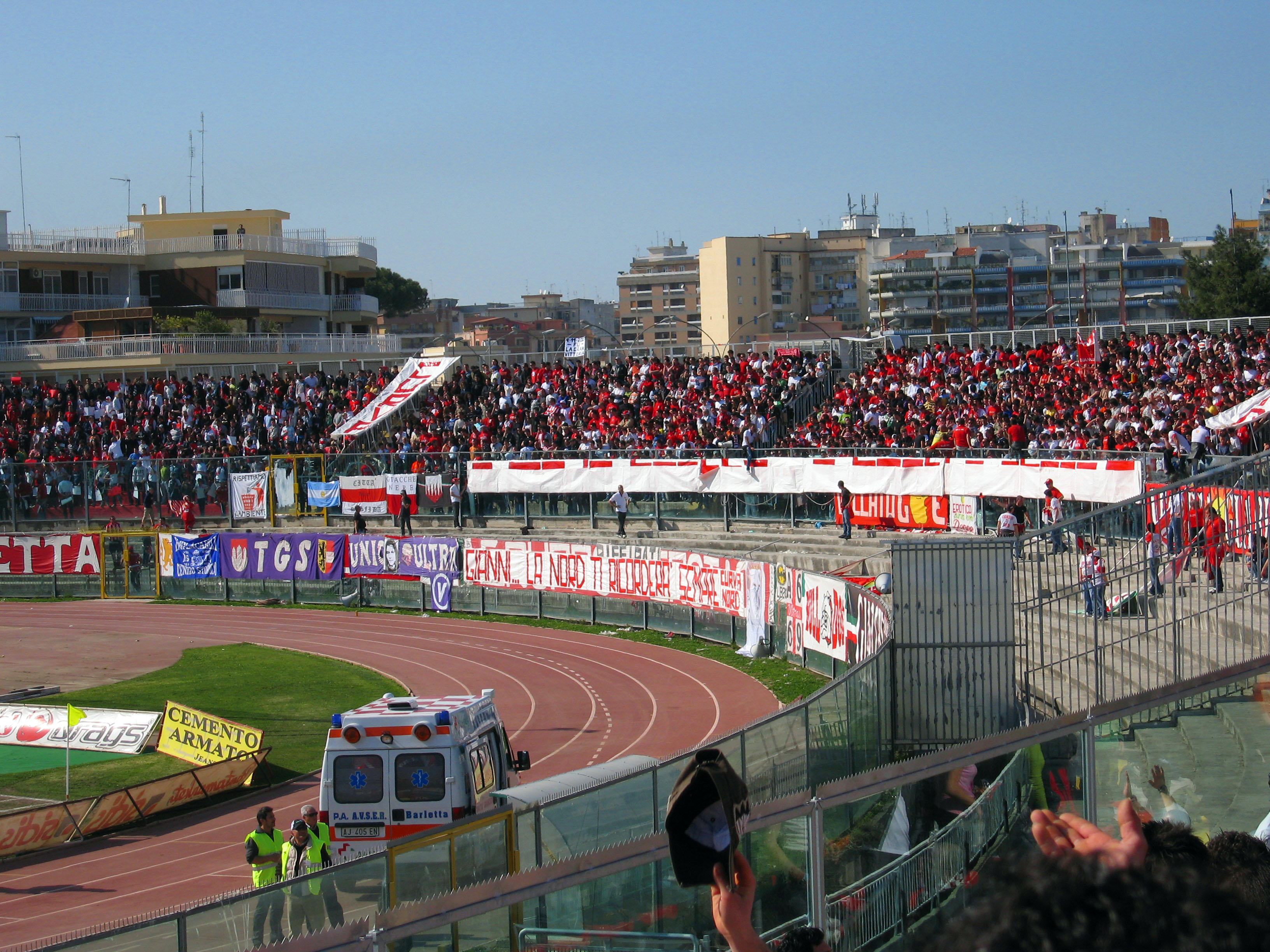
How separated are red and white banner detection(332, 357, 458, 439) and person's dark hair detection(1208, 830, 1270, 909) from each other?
149ft

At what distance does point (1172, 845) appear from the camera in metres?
3.21

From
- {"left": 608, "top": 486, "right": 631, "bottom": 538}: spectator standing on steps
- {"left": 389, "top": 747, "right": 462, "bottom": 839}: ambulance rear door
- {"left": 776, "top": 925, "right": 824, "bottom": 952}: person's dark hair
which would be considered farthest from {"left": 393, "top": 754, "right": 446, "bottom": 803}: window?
{"left": 608, "top": 486, "right": 631, "bottom": 538}: spectator standing on steps

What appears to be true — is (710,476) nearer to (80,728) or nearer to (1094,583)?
(80,728)

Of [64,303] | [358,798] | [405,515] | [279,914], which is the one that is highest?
[64,303]

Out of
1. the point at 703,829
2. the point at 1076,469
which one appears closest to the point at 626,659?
the point at 1076,469

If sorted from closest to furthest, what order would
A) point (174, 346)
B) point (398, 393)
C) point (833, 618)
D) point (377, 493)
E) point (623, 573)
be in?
point (833, 618), point (623, 573), point (377, 493), point (398, 393), point (174, 346)

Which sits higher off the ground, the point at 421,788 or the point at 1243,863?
the point at 1243,863

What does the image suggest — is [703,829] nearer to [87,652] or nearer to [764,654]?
[764,654]

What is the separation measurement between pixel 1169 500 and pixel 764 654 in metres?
16.6

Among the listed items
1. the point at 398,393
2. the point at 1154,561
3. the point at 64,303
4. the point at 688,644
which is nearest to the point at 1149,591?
the point at 1154,561

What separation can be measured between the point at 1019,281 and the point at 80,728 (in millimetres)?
119508

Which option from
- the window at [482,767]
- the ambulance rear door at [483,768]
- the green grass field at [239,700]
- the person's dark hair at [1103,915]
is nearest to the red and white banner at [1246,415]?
the ambulance rear door at [483,768]

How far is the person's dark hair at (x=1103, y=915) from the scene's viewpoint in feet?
5.76

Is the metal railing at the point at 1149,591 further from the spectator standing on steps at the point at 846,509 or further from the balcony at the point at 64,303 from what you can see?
the balcony at the point at 64,303
